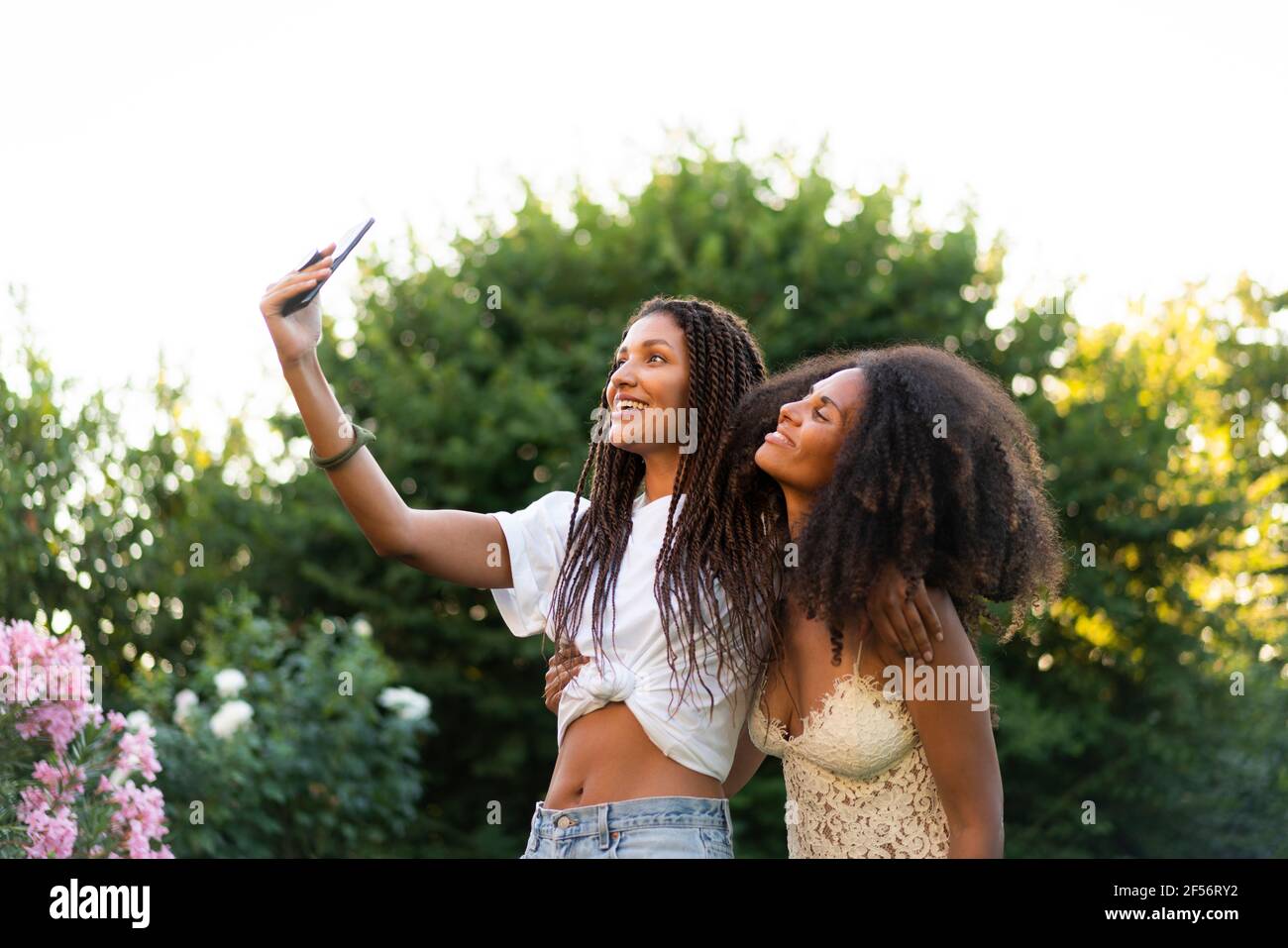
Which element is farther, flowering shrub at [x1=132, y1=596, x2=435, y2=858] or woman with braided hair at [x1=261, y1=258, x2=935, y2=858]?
flowering shrub at [x1=132, y1=596, x2=435, y2=858]

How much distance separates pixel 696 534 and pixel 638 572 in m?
0.16

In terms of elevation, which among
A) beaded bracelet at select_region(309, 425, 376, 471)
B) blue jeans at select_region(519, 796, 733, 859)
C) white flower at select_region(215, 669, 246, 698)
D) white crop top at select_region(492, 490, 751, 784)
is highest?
white flower at select_region(215, 669, 246, 698)

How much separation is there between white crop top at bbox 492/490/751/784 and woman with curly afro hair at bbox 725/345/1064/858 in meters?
0.12

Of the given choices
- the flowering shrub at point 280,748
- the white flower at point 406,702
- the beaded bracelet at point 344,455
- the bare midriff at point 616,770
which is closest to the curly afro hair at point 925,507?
the bare midriff at point 616,770

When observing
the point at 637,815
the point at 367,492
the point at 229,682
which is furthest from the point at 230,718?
the point at 637,815

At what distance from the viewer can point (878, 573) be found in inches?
114

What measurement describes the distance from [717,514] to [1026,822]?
1007 cm

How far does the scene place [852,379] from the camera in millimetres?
3150

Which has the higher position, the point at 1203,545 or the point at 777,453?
the point at 1203,545

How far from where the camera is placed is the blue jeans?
2.89 metres

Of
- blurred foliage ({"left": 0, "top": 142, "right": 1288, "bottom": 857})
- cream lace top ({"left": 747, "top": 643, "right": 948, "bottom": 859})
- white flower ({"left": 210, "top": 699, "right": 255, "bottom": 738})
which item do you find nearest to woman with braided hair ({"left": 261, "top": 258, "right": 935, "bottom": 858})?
cream lace top ({"left": 747, "top": 643, "right": 948, "bottom": 859})

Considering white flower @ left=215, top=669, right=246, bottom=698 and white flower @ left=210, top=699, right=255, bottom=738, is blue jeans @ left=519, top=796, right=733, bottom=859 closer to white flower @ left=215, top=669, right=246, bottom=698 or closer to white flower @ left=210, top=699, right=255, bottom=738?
white flower @ left=210, top=699, right=255, bottom=738
